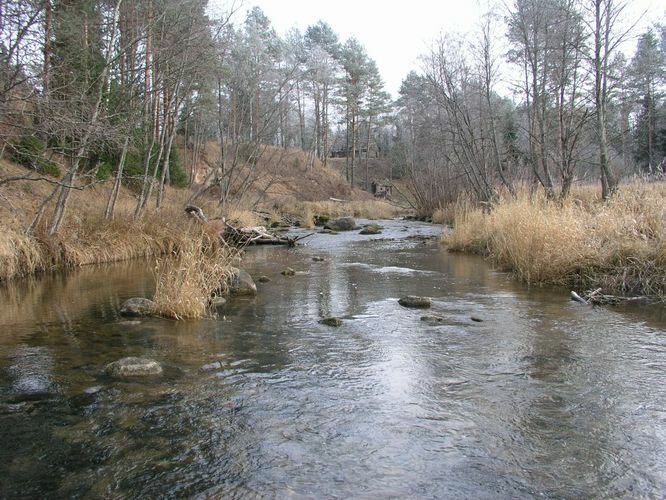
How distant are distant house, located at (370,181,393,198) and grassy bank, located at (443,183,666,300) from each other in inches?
1416

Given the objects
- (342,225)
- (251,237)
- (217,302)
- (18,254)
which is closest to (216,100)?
(342,225)

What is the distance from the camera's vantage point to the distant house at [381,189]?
157 ft

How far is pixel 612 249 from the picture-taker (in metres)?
8.98

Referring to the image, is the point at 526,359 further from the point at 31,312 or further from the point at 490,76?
the point at 490,76

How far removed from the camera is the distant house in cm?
4778

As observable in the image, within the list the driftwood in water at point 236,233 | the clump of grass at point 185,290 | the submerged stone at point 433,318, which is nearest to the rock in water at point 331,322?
the submerged stone at point 433,318

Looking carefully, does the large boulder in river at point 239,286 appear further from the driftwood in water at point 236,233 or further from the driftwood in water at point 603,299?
the driftwood in water at point 603,299

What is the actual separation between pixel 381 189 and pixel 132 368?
44.7m

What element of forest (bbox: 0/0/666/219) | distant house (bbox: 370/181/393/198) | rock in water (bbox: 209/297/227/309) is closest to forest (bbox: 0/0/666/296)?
forest (bbox: 0/0/666/219)

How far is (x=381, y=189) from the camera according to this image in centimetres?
4856

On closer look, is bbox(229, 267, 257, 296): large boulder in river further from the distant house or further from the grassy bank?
the distant house

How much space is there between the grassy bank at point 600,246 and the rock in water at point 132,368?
7277 mm

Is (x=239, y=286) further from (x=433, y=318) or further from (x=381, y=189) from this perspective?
(x=381, y=189)

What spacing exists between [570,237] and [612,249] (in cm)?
76
